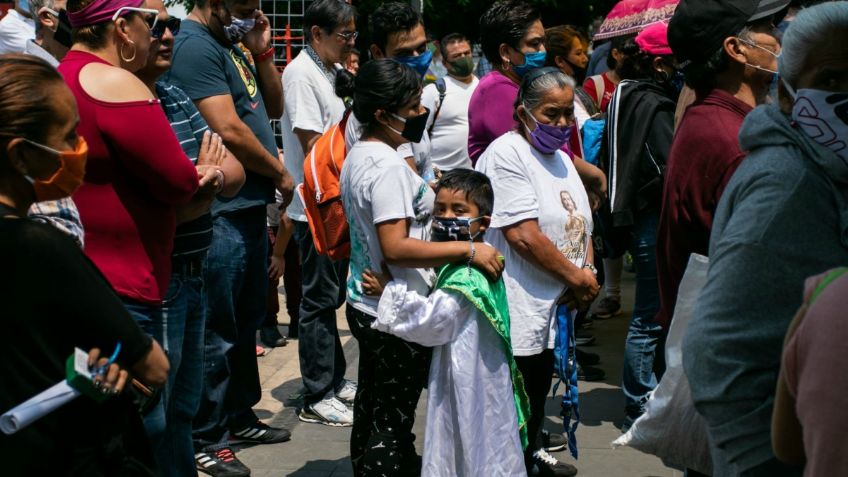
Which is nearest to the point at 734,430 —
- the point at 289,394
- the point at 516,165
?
the point at 516,165

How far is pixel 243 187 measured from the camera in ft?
16.1

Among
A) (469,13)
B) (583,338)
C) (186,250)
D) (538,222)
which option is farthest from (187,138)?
(469,13)

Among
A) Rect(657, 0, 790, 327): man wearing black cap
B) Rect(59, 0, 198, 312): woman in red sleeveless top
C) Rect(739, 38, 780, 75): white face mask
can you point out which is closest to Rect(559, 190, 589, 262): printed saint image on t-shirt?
Rect(657, 0, 790, 327): man wearing black cap

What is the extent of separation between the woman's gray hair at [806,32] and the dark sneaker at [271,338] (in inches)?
211

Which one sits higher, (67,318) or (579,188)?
(67,318)

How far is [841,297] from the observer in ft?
5.78

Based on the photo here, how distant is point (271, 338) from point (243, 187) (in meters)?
2.71

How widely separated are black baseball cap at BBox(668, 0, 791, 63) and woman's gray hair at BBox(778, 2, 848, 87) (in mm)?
919

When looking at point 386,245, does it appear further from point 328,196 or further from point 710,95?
point 710,95

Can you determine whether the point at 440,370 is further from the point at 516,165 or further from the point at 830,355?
the point at 830,355

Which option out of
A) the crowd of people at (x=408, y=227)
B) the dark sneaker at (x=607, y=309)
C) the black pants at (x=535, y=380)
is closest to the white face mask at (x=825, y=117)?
the crowd of people at (x=408, y=227)

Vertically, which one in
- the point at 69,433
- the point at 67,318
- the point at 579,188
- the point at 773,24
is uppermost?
the point at 773,24

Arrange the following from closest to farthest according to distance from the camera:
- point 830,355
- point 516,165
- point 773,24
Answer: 1. point 830,355
2. point 773,24
3. point 516,165

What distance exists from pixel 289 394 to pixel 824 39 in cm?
448
